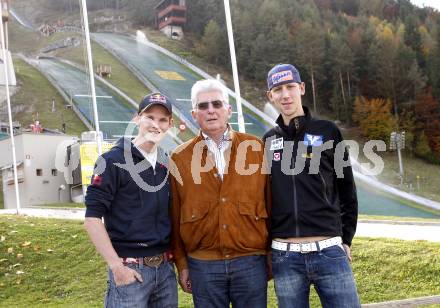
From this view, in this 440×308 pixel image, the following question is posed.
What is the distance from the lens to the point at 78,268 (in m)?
8.86

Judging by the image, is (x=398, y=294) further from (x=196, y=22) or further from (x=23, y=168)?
(x=196, y=22)

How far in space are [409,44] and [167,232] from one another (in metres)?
49.6

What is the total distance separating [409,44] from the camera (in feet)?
157

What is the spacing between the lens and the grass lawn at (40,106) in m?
34.0

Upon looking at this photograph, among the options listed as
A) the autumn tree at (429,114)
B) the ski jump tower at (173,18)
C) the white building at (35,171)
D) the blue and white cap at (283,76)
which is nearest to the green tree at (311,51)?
the autumn tree at (429,114)

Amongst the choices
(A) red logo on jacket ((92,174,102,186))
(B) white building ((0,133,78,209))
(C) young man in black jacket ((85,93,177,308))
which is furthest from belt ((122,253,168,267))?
(B) white building ((0,133,78,209))

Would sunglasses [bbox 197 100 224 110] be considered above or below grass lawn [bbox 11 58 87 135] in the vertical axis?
below

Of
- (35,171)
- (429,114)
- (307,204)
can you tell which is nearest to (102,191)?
(307,204)

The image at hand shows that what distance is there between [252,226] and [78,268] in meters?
6.43

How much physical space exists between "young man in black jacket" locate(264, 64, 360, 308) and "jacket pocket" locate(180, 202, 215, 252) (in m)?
0.45

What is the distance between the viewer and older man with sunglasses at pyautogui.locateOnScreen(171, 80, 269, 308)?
3.24 m

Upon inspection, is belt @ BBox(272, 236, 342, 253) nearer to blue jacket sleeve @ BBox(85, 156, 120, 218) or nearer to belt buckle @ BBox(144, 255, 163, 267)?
belt buckle @ BBox(144, 255, 163, 267)

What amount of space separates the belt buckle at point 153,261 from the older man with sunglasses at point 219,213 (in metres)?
0.17

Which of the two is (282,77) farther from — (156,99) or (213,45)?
(213,45)
